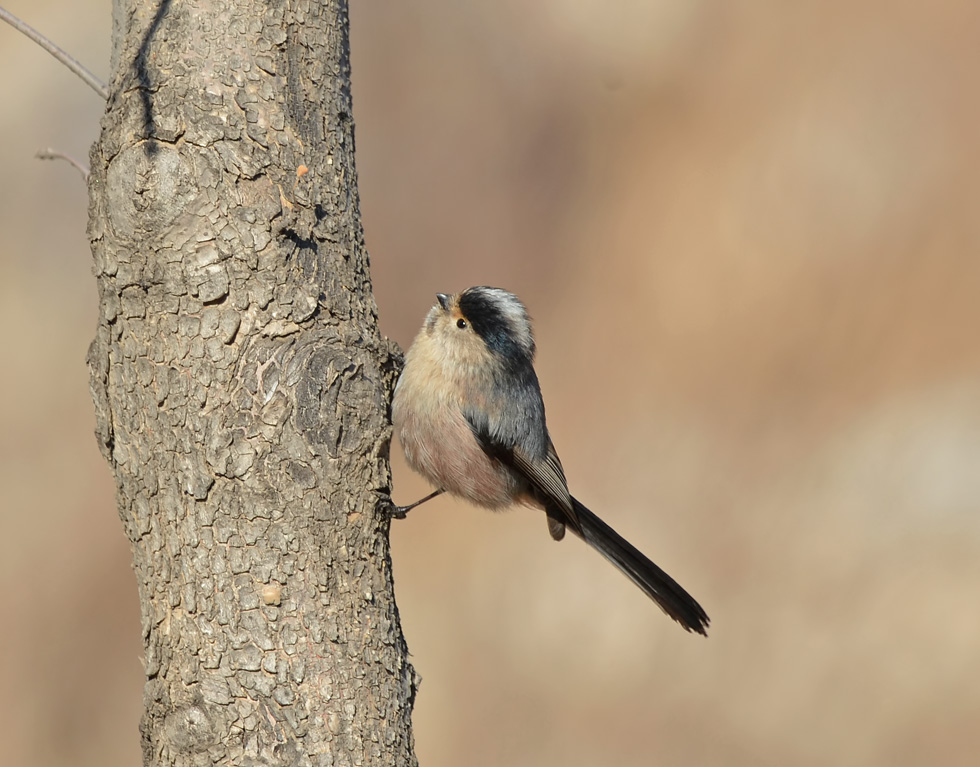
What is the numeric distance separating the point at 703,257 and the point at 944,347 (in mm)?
2120

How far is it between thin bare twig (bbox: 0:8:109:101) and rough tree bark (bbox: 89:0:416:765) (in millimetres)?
79

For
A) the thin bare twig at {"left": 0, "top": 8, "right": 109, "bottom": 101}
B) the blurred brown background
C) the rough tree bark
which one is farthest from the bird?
the blurred brown background

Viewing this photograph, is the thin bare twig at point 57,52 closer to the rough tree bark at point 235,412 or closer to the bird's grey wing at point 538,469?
the rough tree bark at point 235,412

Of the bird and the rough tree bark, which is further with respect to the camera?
the bird

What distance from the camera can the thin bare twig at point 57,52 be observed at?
103 inches

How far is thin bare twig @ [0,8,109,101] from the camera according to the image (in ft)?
8.55

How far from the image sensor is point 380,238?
27.5ft

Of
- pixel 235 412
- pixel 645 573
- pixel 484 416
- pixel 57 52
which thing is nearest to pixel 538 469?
pixel 484 416

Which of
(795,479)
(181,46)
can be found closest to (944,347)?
(795,479)

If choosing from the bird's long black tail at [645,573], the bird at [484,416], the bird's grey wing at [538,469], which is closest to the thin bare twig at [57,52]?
the bird at [484,416]

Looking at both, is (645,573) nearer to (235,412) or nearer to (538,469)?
(538,469)

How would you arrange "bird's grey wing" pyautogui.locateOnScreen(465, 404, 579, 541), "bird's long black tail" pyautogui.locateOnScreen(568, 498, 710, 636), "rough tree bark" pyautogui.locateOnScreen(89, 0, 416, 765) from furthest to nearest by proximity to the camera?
"bird's long black tail" pyautogui.locateOnScreen(568, 498, 710, 636)
"bird's grey wing" pyautogui.locateOnScreen(465, 404, 579, 541)
"rough tree bark" pyautogui.locateOnScreen(89, 0, 416, 765)

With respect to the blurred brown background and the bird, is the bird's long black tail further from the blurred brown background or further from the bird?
the blurred brown background

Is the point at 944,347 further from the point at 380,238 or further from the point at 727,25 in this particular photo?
the point at 380,238
